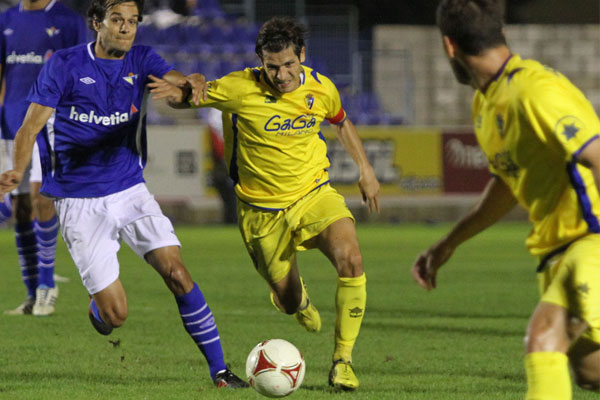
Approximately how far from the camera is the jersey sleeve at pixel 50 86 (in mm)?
5566

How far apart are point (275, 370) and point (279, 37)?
1888mm

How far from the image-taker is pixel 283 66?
579 centimetres

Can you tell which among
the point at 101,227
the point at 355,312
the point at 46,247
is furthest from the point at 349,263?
the point at 46,247

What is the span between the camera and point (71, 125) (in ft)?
18.9

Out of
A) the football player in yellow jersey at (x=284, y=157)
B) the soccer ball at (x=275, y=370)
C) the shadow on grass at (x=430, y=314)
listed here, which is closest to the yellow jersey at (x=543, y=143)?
the soccer ball at (x=275, y=370)

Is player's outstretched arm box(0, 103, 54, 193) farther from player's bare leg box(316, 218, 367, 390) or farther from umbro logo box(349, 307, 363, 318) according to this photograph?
umbro logo box(349, 307, 363, 318)

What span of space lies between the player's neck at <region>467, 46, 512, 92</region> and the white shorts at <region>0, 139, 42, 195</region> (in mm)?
5092

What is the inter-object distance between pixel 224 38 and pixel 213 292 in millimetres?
13894

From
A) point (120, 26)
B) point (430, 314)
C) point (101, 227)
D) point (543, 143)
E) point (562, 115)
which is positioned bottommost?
point (430, 314)

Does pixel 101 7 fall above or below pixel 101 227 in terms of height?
above

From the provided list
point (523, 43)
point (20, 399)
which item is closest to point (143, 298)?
point (20, 399)

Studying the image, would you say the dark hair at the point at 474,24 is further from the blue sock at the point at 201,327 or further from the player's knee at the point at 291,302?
the player's knee at the point at 291,302

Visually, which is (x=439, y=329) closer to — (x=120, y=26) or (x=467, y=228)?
(x=120, y=26)

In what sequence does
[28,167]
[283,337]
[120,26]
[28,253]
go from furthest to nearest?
[28,253] < [28,167] < [283,337] < [120,26]
